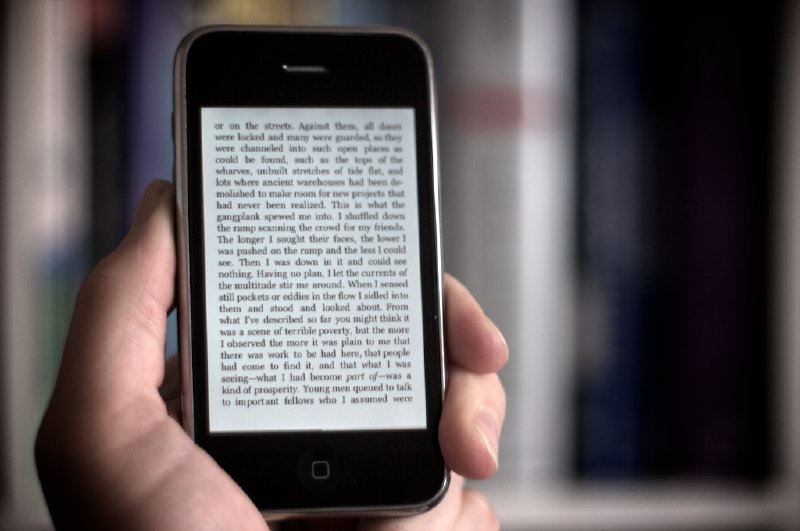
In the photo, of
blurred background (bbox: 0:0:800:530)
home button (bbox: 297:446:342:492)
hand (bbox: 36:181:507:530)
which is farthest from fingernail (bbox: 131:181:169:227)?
blurred background (bbox: 0:0:800:530)

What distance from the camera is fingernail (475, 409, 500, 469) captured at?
43cm

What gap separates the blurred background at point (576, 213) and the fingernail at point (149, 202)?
0.96ft

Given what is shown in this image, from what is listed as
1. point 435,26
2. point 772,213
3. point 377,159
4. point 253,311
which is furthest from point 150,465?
point 772,213

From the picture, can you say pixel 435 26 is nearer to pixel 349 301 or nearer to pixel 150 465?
pixel 349 301

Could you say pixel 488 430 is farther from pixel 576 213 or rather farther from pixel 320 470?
pixel 576 213

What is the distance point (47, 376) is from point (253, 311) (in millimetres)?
382

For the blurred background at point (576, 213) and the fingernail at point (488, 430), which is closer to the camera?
the fingernail at point (488, 430)

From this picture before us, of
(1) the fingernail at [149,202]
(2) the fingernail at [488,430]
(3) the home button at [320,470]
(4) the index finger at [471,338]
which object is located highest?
(1) the fingernail at [149,202]

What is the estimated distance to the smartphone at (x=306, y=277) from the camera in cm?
43

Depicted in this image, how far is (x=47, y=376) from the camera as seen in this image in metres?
0.73

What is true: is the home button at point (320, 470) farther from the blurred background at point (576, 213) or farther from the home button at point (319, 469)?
the blurred background at point (576, 213)

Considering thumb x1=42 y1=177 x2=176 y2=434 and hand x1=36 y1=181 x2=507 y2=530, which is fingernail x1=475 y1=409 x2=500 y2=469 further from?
thumb x1=42 y1=177 x2=176 y2=434

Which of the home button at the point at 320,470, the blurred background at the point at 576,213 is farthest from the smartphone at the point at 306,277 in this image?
the blurred background at the point at 576,213

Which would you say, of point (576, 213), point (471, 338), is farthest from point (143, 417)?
point (576, 213)
